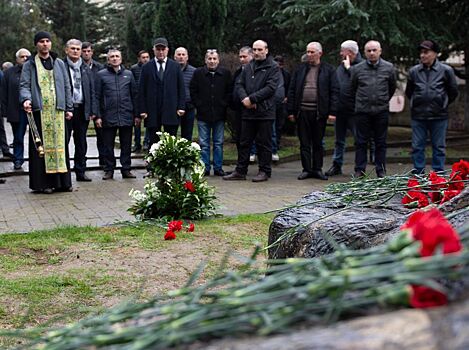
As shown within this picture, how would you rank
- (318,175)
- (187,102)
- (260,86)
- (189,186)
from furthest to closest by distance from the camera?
1. (187,102)
2. (318,175)
3. (260,86)
4. (189,186)

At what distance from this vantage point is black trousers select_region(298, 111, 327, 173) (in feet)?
34.3

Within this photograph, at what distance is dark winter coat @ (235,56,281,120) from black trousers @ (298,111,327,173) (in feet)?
1.73

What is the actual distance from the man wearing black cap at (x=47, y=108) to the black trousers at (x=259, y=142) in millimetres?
2584

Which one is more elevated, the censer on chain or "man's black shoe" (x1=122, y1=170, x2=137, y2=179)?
the censer on chain

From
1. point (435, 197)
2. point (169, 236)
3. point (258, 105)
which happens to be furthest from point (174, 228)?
point (258, 105)

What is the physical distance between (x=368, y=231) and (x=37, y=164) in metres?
6.67

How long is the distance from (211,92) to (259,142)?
1.13 metres

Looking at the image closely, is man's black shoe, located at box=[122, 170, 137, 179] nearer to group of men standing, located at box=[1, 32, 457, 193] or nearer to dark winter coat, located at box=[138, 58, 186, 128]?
group of men standing, located at box=[1, 32, 457, 193]

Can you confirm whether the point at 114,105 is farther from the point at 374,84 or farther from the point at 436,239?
the point at 436,239

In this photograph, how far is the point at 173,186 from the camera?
22.9ft

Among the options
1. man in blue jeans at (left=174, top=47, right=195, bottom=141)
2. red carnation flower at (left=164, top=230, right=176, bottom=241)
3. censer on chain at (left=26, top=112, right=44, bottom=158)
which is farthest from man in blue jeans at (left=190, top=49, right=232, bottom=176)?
red carnation flower at (left=164, top=230, right=176, bottom=241)

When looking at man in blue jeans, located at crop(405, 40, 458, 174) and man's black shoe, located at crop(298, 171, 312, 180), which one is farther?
man's black shoe, located at crop(298, 171, 312, 180)

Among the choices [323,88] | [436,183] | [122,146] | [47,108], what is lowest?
[122,146]

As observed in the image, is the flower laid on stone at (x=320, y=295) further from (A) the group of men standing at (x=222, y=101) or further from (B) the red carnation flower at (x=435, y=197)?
(A) the group of men standing at (x=222, y=101)
